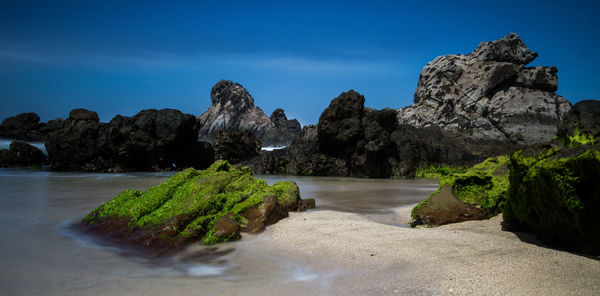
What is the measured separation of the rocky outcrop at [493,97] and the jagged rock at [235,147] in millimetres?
11847

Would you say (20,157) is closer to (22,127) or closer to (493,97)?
(22,127)

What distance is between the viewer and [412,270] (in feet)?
9.89

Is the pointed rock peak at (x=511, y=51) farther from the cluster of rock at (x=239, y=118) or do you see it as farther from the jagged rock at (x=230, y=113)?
the jagged rock at (x=230, y=113)

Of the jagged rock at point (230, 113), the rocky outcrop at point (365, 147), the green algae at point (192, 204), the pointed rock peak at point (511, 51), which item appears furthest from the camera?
the jagged rock at point (230, 113)

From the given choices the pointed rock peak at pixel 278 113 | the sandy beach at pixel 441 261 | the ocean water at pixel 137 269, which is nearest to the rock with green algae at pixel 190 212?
the ocean water at pixel 137 269

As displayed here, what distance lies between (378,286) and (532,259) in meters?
1.40

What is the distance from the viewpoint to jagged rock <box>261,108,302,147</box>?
4712 centimetres

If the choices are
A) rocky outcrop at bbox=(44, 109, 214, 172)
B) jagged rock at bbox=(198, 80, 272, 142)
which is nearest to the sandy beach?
rocky outcrop at bbox=(44, 109, 214, 172)

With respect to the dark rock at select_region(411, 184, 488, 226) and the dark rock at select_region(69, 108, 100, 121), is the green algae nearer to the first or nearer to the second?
the dark rock at select_region(411, 184, 488, 226)

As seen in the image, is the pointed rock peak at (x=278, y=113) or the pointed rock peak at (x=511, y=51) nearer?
the pointed rock peak at (x=511, y=51)

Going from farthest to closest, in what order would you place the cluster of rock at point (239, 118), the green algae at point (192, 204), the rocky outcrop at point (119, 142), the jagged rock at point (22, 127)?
the cluster of rock at point (239, 118)
the jagged rock at point (22, 127)
the rocky outcrop at point (119, 142)
the green algae at point (192, 204)

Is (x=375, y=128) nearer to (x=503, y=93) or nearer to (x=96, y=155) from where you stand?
(x=503, y=93)

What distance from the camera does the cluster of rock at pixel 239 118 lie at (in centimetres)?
4985

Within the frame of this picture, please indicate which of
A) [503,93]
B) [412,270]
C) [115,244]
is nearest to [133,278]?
[115,244]
